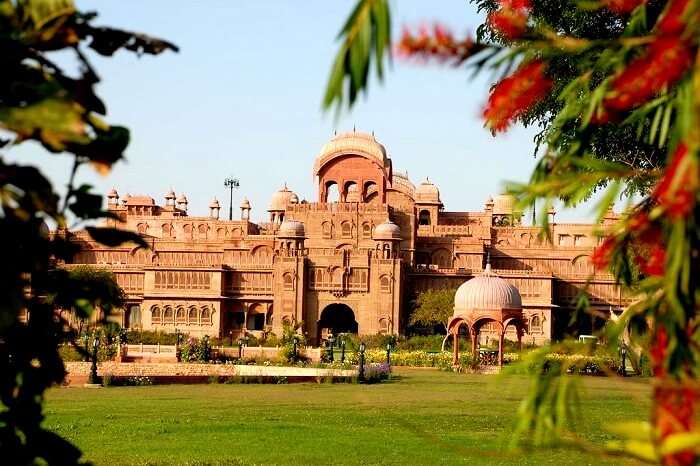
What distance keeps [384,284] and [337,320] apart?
14.3 feet

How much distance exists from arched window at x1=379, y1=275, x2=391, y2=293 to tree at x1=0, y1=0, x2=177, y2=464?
43.4 m

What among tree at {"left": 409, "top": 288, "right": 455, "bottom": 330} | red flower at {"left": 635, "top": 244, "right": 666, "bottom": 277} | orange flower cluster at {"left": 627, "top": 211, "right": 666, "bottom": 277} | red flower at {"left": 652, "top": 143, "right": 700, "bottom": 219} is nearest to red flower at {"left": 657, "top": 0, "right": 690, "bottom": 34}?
red flower at {"left": 652, "top": 143, "right": 700, "bottom": 219}

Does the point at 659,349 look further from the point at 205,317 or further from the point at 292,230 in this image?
the point at 205,317

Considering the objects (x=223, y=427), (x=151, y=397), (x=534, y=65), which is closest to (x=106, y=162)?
(x=534, y=65)

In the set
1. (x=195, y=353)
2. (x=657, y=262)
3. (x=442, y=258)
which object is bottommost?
(x=195, y=353)

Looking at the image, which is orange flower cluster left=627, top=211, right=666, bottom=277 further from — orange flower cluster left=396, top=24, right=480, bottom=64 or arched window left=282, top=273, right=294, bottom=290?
arched window left=282, top=273, right=294, bottom=290

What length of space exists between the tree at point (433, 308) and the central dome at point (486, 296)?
9790 mm

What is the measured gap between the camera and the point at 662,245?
3.42 meters

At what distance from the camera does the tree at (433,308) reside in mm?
45219

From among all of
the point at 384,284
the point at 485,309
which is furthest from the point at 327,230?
the point at 485,309

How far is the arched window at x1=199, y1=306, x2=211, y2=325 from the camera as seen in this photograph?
162 feet

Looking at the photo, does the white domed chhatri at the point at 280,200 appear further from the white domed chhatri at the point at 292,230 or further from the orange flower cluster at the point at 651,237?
the orange flower cluster at the point at 651,237

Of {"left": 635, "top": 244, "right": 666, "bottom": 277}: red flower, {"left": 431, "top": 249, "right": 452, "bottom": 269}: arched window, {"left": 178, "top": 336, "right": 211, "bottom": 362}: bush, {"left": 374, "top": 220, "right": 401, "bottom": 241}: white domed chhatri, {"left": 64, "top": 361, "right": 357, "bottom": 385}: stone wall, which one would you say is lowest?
→ {"left": 64, "top": 361, "right": 357, "bottom": 385}: stone wall

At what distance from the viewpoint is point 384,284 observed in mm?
47125
